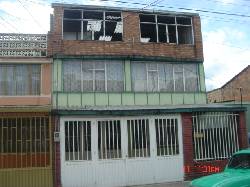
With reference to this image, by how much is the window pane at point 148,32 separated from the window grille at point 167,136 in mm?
5031

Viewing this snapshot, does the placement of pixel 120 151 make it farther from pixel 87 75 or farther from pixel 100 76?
pixel 87 75

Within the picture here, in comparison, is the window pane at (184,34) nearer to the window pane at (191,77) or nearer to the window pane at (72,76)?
the window pane at (191,77)

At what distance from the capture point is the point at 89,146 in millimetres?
17281

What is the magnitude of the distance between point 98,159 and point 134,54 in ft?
18.5

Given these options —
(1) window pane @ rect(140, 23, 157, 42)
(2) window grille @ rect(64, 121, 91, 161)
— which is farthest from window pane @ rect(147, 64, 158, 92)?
(2) window grille @ rect(64, 121, 91, 161)

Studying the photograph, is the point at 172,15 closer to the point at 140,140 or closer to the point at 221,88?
the point at 140,140

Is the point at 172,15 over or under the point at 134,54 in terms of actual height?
over

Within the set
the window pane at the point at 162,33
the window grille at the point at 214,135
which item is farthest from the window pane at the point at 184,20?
the window grille at the point at 214,135

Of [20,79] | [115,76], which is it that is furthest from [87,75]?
[20,79]

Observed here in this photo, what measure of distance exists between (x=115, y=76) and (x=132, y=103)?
5.01ft

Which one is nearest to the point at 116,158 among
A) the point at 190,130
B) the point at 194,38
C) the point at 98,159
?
the point at 98,159

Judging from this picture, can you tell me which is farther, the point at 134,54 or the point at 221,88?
the point at 221,88

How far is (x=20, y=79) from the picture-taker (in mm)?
18312

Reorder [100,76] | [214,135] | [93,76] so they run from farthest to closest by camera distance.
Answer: [100,76]
[93,76]
[214,135]
